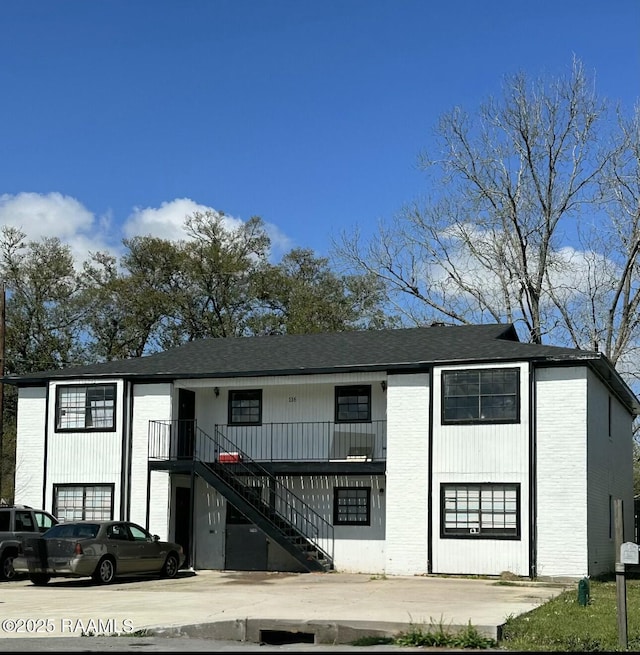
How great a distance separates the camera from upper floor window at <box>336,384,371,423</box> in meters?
30.4

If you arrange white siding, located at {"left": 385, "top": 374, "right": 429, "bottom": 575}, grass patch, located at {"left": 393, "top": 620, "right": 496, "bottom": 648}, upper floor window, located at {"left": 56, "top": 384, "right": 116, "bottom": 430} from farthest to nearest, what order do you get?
1. upper floor window, located at {"left": 56, "top": 384, "right": 116, "bottom": 430}
2. white siding, located at {"left": 385, "top": 374, "right": 429, "bottom": 575}
3. grass patch, located at {"left": 393, "top": 620, "right": 496, "bottom": 648}

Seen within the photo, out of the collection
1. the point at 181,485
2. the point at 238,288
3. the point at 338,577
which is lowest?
the point at 338,577

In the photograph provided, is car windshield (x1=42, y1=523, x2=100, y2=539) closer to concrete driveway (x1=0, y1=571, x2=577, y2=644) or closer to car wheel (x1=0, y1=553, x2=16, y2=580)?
concrete driveway (x1=0, y1=571, x2=577, y2=644)

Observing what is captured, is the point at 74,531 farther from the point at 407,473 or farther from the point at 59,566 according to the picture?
the point at 407,473

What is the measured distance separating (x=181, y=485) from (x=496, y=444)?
9.87 m

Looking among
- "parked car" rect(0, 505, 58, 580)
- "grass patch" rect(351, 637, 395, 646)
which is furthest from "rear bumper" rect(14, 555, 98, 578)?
"grass patch" rect(351, 637, 395, 646)

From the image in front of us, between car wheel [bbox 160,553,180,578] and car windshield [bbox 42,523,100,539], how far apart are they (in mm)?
3114

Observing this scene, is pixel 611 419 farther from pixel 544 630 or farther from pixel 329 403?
pixel 544 630

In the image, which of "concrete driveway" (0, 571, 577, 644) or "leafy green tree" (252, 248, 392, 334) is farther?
"leafy green tree" (252, 248, 392, 334)

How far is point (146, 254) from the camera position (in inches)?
2287

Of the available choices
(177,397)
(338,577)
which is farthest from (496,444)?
(177,397)

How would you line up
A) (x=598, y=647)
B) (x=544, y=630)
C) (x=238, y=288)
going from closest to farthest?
(x=598, y=647)
(x=544, y=630)
(x=238, y=288)

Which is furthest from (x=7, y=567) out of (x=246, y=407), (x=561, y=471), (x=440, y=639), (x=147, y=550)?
(x=440, y=639)

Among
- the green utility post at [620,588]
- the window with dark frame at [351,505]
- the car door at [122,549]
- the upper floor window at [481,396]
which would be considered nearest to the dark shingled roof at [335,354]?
the upper floor window at [481,396]
